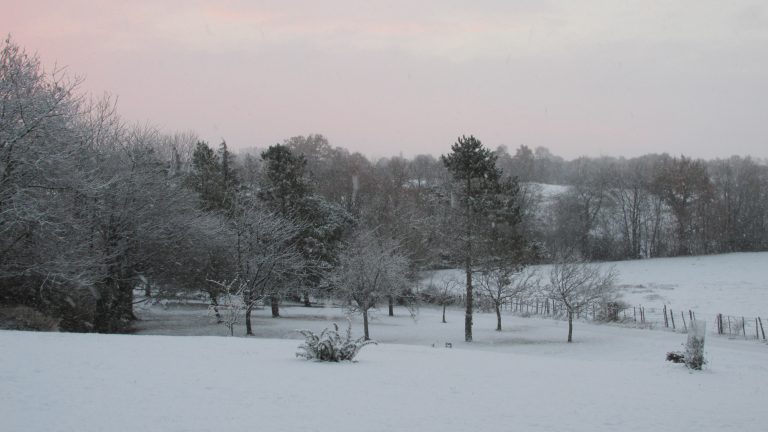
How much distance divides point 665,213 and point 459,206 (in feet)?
170

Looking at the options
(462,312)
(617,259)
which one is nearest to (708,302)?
(462,312)

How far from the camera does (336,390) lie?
9.54m

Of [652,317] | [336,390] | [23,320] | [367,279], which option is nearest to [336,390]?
[336,390]

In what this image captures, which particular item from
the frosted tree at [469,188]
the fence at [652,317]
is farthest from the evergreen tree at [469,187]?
the fence at [652,317]

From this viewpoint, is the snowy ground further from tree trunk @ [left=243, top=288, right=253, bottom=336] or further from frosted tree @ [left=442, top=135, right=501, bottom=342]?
frosted tree @ [left=442, top=135, right=501, bottom=342]

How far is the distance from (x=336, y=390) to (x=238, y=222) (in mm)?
26712

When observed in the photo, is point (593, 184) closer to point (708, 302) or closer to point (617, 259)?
point (617, 259)

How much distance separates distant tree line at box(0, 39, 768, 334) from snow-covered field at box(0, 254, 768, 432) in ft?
25.7

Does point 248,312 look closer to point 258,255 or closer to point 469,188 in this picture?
point 258,255

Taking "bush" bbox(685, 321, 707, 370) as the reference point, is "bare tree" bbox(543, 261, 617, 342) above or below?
above

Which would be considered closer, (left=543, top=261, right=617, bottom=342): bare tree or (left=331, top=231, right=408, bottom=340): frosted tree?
(left=331, top=231, right=408, bottom=340): frosted tree

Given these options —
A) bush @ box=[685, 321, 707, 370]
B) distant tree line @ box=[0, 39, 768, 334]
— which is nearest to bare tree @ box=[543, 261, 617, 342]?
distant tree line @ box=[0, 39, 768, 334]

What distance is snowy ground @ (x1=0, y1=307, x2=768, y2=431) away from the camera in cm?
734

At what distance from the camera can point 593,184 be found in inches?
3282
